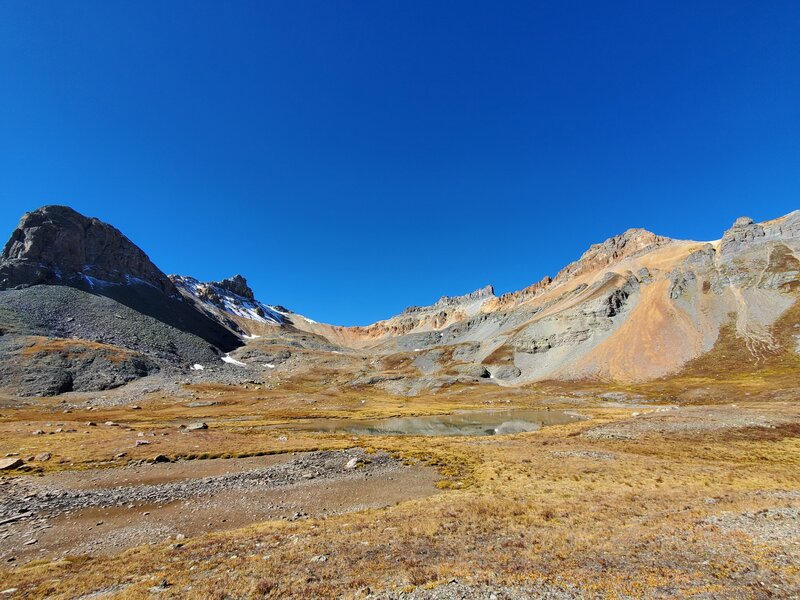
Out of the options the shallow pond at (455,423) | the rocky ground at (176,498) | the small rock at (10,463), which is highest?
the small rock at (10,463)

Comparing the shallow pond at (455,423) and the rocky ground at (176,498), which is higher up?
the rocky ground at (176,498)

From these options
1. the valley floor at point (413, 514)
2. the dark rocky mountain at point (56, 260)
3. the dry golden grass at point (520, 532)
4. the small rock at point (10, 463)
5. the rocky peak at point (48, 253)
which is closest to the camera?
the dry golden grass at point (520, 532)

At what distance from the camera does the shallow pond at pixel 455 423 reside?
214 ft

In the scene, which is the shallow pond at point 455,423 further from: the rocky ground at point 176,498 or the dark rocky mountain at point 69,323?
the dark rocky mountain at point 69,323

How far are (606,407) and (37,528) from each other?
9921cm

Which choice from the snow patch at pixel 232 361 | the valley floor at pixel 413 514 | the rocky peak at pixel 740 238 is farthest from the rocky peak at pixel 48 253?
the rocky peak at pixel 740 238

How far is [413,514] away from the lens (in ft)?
69.9

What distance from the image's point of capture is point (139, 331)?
534ft

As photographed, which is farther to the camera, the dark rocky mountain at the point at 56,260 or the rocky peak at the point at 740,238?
the rocky peak at the point at 740,238

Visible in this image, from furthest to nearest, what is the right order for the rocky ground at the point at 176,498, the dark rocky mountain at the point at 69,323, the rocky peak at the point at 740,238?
the rocky peak at the point at 740,238 → the dark rocky mountain at the point at 69,323 → the rocky ground at the point at 176,498

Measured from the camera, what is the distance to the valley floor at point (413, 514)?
39.9ft

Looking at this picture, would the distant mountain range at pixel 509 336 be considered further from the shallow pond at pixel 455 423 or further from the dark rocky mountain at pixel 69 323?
the shallow pond at pixel 455 423

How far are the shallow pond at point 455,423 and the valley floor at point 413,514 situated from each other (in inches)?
533

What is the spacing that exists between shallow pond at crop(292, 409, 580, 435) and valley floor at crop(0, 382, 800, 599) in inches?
533
